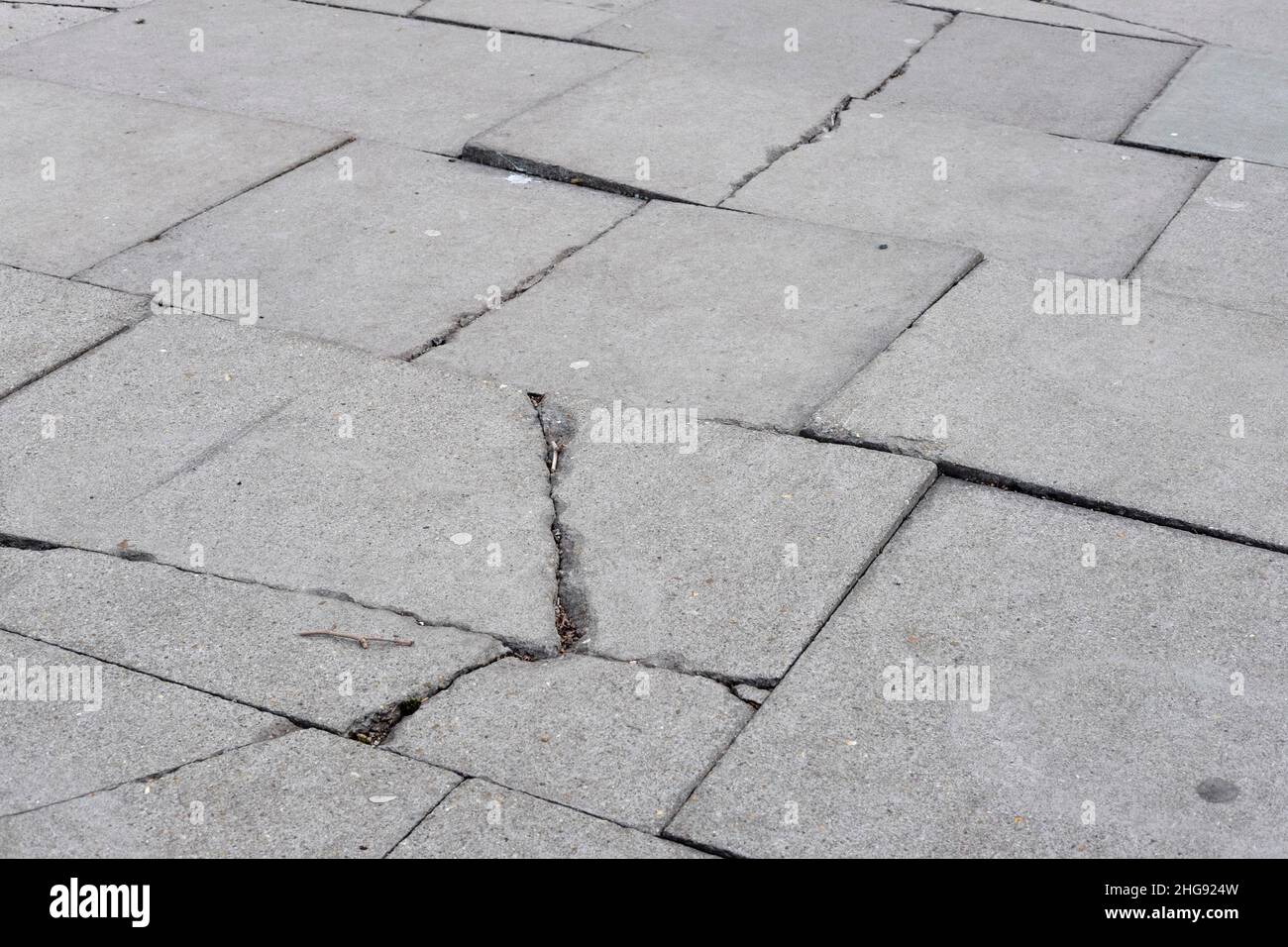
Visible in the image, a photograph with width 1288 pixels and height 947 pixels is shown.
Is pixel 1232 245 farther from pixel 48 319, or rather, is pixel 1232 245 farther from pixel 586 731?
pixel 48 319

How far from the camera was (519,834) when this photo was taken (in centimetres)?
287

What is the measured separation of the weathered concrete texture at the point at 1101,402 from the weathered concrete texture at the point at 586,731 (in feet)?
4.25

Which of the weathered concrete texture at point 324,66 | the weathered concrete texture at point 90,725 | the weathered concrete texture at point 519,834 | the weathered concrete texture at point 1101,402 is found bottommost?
the weathered concrete texture at point 90,725

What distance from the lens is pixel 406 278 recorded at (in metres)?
5.21

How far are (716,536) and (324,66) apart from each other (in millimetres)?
4647

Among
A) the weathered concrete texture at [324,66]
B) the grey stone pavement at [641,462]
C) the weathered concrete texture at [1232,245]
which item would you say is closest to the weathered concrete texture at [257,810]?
the grey stone pavement at [641,462]

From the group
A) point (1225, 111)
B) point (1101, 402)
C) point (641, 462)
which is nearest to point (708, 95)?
point (1225, 111)

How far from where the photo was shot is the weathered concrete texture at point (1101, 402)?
4.00 m

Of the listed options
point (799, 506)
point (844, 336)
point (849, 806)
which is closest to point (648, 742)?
point (849, 806)

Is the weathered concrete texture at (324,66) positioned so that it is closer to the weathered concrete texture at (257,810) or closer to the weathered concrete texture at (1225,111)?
the weathered concrete texture at (1225,111)

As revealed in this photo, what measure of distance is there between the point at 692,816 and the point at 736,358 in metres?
2.09

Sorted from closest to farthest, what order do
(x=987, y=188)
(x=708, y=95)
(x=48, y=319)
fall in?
(x=48, y=319) → (x=987, y=188) → (x=708, y=95)

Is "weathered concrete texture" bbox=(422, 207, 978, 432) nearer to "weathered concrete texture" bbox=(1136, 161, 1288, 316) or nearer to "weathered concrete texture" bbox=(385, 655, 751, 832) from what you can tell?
"weathered concrete texture" bbox=(1136, 161, 1288, 316)

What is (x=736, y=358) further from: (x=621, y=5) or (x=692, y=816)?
(x=621, y=5)
